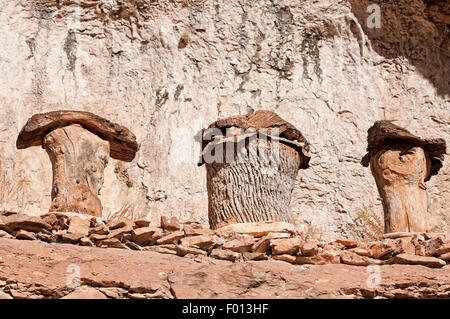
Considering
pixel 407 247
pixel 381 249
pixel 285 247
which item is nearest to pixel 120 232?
pixel 285 247

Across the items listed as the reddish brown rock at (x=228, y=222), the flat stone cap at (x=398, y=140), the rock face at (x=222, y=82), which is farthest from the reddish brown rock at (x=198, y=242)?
the rock face at (x=222, y=82)

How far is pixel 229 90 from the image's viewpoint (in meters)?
8.84

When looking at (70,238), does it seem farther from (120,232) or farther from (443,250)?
(443,250)

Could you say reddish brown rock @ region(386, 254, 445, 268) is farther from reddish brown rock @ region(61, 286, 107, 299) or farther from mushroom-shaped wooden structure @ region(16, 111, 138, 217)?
mushroom-shaped wooden structure @ region(16, 111, 138, 217)

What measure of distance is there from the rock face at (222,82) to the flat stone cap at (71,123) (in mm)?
2397

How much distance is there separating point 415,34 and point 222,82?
240cm

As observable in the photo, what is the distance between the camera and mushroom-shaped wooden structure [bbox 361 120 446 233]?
5230 mm

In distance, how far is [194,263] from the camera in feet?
13.7

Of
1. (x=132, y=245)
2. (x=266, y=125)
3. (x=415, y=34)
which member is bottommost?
(x=132, y=245)

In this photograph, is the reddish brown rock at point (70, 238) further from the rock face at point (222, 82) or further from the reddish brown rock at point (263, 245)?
the rock face at point (222, 82)

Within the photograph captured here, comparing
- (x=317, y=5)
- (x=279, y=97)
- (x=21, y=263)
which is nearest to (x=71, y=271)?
(x=21, y=263)

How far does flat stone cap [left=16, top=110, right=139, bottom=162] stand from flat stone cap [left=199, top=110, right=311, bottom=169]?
57cm

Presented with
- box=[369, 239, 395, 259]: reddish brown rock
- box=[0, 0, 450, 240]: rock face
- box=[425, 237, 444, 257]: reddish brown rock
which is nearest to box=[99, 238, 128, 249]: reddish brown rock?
box=[369, 239, 395, 259]: reddish brown rock
